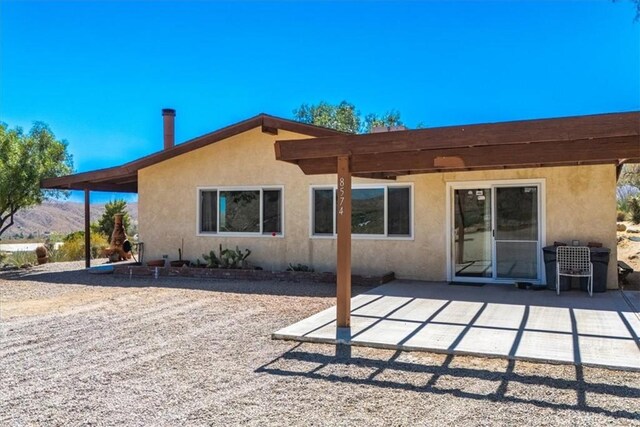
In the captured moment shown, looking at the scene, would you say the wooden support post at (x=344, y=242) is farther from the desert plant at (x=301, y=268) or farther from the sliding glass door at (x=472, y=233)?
the desert plant at (x=301, y=268)

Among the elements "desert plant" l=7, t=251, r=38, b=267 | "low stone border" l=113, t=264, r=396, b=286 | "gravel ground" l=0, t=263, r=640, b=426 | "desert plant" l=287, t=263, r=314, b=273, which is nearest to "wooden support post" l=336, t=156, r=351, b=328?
"gravel ground" l=0, t=263, r=640, b=426

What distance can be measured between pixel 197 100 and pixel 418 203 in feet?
69.3

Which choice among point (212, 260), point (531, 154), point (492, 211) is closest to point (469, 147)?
point (531, 154)

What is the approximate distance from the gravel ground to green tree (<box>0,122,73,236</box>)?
28.7ft

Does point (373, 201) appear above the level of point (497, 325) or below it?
above

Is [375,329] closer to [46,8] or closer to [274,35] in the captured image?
[46,8]

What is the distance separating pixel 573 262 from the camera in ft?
28.6

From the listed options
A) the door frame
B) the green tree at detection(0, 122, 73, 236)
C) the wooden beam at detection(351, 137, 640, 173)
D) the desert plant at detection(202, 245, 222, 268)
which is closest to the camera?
the wooden beam at detection(351, 137, 640, 173)

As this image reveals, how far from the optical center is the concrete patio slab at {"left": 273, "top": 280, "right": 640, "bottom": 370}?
5129 millimetres

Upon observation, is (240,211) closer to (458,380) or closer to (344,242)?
(344,242)

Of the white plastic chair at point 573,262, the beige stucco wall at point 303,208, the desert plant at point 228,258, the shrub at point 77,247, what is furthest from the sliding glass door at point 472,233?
the shrub at point 77,247

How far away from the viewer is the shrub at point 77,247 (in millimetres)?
17688

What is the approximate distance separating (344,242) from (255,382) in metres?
2.25

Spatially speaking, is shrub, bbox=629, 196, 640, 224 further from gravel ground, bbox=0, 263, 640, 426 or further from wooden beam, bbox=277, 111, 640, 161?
gravel ground, bbox=0, 263, 640, 426
